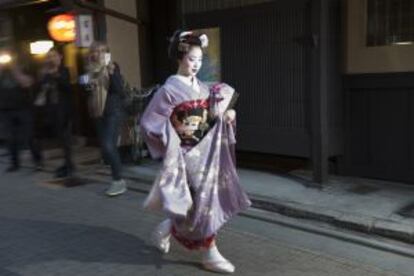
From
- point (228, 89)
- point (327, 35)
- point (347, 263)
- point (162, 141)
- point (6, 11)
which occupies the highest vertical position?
point (6, 11)

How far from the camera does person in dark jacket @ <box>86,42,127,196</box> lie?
7.70m

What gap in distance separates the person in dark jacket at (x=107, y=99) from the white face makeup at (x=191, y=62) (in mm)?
2749

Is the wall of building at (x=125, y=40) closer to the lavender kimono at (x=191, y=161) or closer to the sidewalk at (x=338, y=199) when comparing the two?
the sidewalk at (x=338, y=199)

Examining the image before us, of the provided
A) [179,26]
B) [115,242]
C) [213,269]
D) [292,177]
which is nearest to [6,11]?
[179,26]

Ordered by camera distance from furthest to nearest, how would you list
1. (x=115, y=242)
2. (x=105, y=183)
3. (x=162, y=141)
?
1. (x=105, y=183)
2. (x=115, y=242)
3. (x=162, y=141)

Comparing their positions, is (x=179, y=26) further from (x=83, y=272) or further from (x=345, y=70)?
(x=83, y=272)

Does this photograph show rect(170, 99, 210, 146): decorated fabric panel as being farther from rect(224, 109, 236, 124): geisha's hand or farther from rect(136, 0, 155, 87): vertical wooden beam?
rect(136, 0, 155, 87): vertical wooden beam

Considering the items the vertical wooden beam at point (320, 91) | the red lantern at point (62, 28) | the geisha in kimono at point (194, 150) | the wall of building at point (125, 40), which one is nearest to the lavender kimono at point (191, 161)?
the geisha in kimono at point (194, 150)

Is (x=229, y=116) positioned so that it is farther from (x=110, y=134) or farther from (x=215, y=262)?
(x=110, y=134)

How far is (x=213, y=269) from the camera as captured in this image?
5176mm

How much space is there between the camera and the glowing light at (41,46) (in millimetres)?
13062

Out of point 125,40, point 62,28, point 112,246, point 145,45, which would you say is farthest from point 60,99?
point 112,246

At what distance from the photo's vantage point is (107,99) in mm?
7828

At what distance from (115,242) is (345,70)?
3.83 m
